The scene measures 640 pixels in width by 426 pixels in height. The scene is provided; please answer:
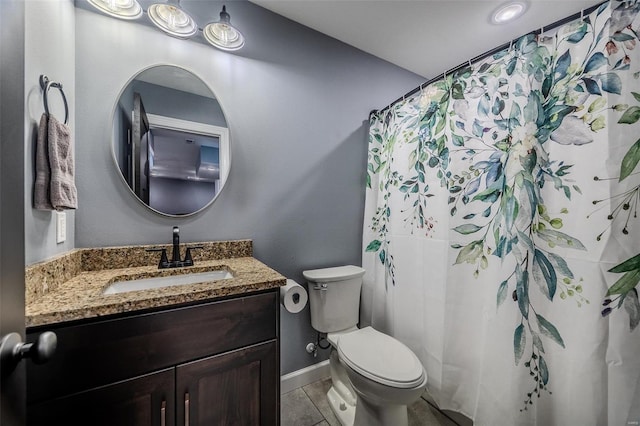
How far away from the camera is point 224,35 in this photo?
1.36 m

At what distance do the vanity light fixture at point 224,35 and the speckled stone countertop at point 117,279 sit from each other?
1.14 metres

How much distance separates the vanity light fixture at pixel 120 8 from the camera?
3.66 feet

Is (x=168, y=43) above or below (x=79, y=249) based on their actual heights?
above

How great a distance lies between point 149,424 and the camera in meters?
0.81

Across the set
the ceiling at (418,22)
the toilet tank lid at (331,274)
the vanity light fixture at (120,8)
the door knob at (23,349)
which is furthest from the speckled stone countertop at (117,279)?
the ceiling at (418,22)

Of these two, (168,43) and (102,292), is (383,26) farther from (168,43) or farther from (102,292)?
(102,292)

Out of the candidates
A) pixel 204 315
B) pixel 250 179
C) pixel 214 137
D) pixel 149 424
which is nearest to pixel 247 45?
pixel 214 137

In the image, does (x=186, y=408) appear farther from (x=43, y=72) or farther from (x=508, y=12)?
(x=508, y=12)

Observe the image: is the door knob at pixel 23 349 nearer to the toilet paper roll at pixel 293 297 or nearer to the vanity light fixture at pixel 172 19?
the toilet paper roll at pixel 293 297

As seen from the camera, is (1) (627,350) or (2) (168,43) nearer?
(1) (627,350)

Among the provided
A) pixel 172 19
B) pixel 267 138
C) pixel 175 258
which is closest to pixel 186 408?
pixel 175 258

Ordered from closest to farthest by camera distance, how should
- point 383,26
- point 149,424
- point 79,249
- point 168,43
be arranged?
point 149,424 → point 79,249 → point 168,43 → point 383,26

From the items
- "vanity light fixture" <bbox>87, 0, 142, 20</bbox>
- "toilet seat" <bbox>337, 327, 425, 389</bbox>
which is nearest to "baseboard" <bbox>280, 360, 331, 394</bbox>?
"toilet seat" <bbox>337, 327, 425, 389</bbox>

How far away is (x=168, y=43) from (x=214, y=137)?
20.9 inches
